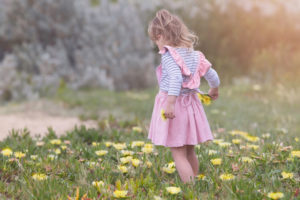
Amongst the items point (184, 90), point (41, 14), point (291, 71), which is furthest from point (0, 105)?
point (291, 71)

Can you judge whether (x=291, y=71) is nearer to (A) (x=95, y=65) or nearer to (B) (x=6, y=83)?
(A) (x=95, y=65)

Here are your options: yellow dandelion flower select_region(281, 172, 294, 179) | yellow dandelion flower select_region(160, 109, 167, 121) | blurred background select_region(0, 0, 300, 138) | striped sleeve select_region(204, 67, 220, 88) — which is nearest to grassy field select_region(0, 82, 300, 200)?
yellow dandelion flower select_region(281, 172, 294, 179)

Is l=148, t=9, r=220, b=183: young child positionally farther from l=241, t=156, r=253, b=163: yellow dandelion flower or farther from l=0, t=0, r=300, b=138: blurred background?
l=0, t=0, r=300, b=138: blurred background

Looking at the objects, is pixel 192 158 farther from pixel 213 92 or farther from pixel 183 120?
pixel 213 92

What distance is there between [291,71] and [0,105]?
232 inches

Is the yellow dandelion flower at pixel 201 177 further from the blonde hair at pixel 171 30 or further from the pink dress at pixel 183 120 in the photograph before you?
A: the blonde hair at pixel 171 30

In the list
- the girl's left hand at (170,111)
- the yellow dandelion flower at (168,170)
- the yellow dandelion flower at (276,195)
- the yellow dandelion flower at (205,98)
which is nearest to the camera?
the yellow dandelion flower at (276,195)

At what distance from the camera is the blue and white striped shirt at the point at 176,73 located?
2.46 metres

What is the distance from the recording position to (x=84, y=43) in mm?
8867

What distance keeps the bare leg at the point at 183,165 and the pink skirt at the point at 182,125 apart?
0.27 ft

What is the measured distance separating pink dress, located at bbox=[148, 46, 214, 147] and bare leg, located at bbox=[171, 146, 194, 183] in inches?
3.3

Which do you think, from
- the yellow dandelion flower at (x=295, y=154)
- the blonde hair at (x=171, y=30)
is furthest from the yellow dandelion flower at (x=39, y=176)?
the yellow dandelion flower at (x=295, y=154)

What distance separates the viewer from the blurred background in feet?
23.7

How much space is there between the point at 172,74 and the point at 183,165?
596mm
